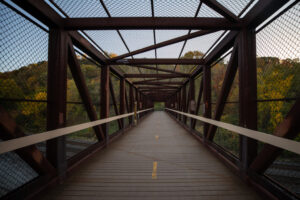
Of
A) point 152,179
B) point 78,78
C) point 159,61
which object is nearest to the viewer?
point 152,179

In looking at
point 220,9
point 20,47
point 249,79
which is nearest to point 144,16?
point 220,9

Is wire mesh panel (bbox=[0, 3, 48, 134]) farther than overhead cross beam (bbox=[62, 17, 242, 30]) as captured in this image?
No

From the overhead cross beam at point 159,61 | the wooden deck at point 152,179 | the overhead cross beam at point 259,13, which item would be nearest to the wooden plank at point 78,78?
the wooden deck at point 152,179

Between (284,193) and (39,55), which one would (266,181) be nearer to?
(284,193)

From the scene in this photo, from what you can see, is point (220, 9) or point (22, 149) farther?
point (220, 9)

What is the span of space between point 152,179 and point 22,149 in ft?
7.31

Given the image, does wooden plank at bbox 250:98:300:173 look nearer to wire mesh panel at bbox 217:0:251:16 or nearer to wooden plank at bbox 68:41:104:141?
wire mesh panel at bbox 217:0:251:16

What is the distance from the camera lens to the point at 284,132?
2.32 m

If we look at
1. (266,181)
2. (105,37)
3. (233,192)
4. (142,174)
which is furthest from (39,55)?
(266,181)

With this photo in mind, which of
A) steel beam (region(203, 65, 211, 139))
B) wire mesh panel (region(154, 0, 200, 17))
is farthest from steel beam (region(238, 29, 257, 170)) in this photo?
steel beam (region(203, 65, 211, 139))

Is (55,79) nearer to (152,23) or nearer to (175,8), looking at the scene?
(152,23)

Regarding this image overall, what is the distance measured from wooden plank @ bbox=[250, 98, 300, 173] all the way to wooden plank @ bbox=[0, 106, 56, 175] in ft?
11.7

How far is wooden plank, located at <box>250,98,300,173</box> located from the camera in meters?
2.19

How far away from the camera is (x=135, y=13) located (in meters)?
3.80
